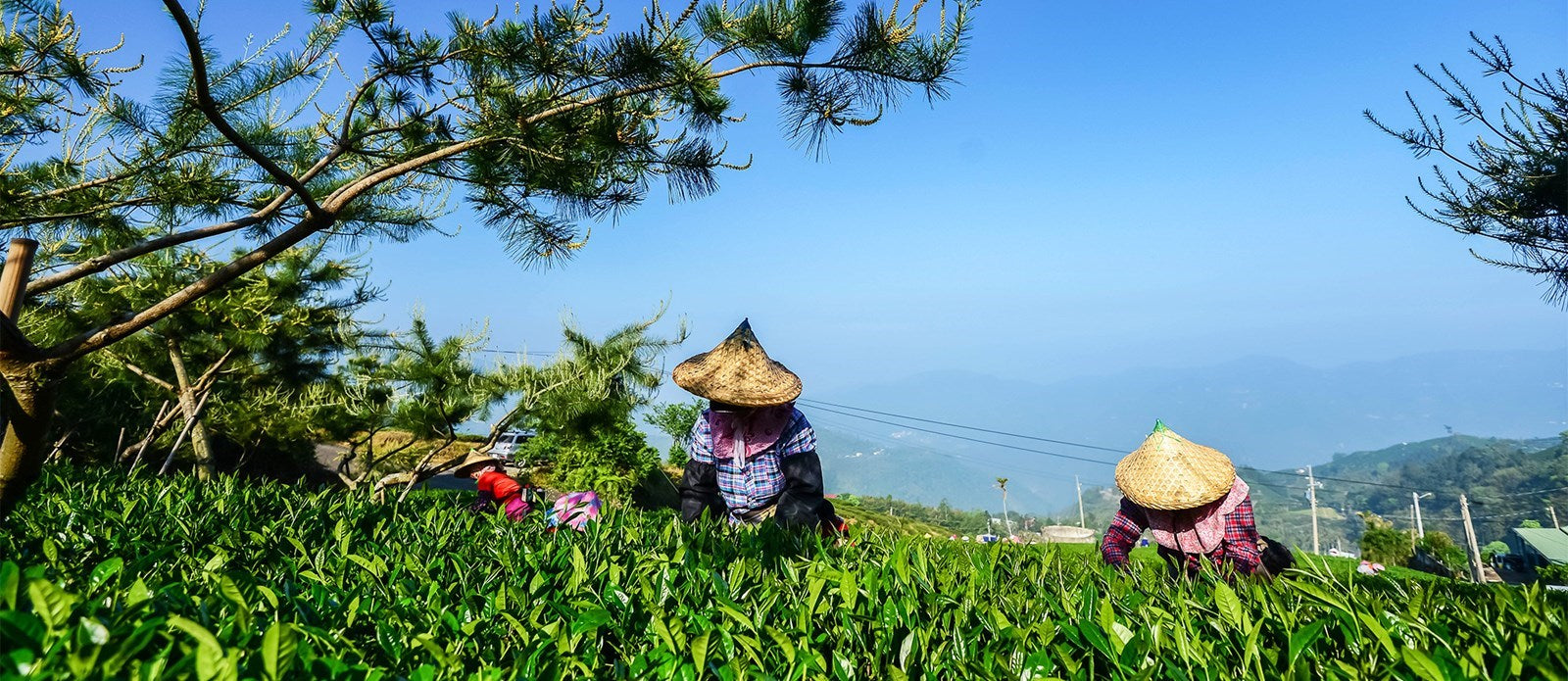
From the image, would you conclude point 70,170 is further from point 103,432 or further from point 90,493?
point 103,432

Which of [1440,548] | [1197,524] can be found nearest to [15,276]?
[1197,524]

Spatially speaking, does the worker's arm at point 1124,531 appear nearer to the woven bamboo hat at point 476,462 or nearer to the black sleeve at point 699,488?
the black sleeve at point 699,488

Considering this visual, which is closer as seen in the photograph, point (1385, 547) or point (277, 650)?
point (277, 650)

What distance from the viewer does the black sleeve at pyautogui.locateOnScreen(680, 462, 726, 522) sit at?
403 centimetres

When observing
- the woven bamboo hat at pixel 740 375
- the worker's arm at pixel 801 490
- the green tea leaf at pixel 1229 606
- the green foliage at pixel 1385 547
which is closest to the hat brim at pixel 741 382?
the woven bamboo hat at pixel 740 375

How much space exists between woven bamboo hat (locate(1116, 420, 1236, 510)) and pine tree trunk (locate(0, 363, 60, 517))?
13.1 feet

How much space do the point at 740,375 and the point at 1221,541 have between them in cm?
231

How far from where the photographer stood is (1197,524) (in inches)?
143

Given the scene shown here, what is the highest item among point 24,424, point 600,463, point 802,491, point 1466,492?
point 24,424

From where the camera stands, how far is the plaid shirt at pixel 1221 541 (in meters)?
3.42

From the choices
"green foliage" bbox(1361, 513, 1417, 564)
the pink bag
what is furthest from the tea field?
"green foliage" bbox(1361, 513, 1417, 564)

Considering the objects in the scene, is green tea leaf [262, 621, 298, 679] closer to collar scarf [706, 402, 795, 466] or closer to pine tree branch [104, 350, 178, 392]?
collar scarf [706, 402, 795, 466]

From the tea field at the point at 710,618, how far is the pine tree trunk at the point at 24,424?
15 cm

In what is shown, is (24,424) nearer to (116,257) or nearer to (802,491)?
(116,257)
